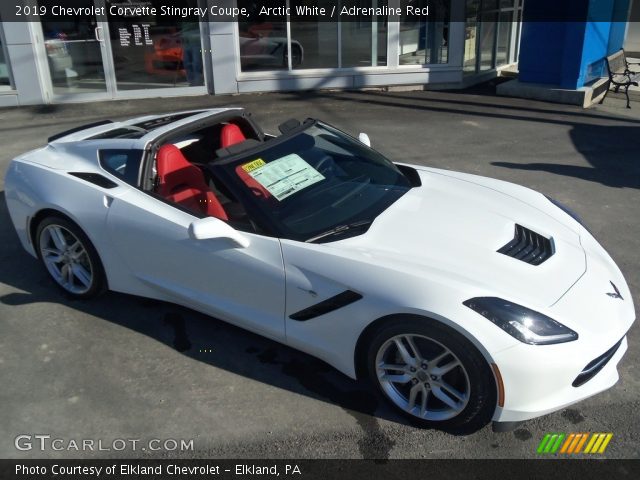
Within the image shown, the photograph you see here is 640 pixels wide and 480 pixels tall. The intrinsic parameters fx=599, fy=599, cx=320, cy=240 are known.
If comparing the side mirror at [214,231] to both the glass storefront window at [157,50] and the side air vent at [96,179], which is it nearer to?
the side air vent at [96,179]

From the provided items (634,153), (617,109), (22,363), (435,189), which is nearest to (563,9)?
(617,109)

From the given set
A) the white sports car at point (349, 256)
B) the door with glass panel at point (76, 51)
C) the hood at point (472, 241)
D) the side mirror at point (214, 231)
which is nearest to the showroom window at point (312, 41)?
the door with glass panel at point (76, 51)

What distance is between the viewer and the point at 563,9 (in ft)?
35.6

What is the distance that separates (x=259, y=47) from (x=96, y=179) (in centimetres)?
844

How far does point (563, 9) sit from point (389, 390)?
999 centimetres

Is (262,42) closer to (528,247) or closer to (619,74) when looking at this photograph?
(619,74)

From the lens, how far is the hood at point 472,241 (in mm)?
3004

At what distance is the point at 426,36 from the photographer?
12328 millimetres

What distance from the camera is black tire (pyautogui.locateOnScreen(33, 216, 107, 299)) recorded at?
13.5 ft

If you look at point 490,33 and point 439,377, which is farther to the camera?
point 490,33

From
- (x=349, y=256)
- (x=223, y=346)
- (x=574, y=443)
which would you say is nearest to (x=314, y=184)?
(x=349, y=256)

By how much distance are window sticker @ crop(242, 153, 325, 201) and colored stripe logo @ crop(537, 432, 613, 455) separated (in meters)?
1.94

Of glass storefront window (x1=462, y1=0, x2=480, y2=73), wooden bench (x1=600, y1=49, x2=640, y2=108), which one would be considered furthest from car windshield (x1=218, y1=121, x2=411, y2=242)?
glass storefront window (x1=462, y1=0, x2=480, y2=73)

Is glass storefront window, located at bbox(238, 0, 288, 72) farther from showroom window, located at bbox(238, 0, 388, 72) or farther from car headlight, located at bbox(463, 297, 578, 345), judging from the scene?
car headlight, located at bbox(463, 297, 578, 345)
